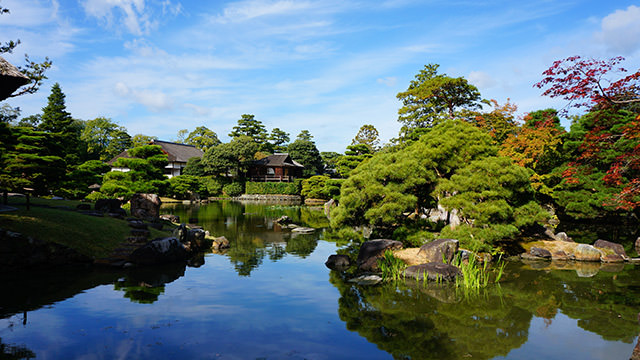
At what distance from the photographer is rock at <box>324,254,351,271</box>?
515 inches

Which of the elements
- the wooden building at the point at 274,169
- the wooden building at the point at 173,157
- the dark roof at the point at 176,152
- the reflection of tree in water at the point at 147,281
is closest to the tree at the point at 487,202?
the reflection of tree in water at the point at 147,281

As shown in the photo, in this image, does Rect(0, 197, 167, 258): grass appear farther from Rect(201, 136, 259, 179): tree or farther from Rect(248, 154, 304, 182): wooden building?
Rect(248, 154, 304, 182): wooden building

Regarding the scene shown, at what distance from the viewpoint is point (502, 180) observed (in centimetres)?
1284

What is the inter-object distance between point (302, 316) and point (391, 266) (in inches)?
191

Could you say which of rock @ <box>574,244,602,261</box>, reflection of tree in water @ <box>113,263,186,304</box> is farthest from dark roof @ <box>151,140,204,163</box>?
rock @ <box>574,244,602,261</box>

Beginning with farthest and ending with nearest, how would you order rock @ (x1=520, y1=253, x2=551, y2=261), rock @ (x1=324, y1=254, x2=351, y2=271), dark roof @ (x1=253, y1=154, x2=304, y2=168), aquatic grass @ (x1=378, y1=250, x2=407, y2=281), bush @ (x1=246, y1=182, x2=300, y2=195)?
dark roof @ (x1=253, y1=154, x2=304, y2=168) → bush @ (x1=246, y1=182, x2=300, y2=195) → rock @ (x1=520, y1=253, x2=551, y2=261) → rock @ (x1=324, y1=254, x2=351, y2=271) → aquatic grass @ (x1=378, y1=250, x2=407, y2=281)

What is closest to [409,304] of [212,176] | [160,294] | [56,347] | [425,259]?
[425,259]

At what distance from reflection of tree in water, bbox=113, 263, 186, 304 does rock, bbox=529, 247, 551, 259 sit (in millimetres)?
13738

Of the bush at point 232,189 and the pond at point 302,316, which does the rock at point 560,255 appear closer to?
the pond at point 302,316

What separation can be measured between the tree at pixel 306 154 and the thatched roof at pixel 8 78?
46.5 metres

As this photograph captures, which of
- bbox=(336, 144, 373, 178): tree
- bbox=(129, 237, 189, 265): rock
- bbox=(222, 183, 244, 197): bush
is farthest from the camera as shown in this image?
bbox=(222, 183, 244, 197): bush

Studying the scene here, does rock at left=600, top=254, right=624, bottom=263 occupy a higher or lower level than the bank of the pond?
lower

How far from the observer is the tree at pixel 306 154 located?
56531 mm

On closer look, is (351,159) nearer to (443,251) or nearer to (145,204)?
(145,204)
